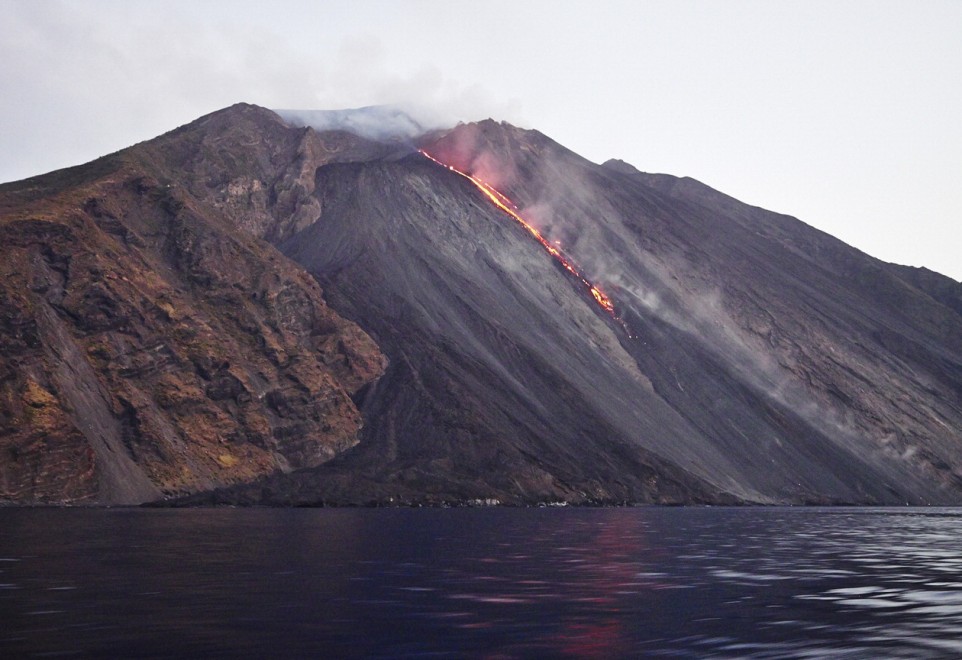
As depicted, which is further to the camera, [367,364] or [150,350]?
[367,364]

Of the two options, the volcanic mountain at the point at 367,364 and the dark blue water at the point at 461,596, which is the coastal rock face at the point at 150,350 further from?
the dark blue water at the point at 461,596

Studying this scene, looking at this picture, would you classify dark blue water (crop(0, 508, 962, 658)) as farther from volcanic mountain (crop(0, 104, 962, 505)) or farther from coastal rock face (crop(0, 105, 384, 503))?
volcanic mountain (crop(0, 104, 962, 505))

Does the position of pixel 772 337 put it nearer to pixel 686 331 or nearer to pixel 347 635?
pixel 686 331

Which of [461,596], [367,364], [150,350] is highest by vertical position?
[150,350]

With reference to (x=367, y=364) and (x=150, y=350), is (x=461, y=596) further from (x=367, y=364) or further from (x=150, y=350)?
(x=367, y=364)

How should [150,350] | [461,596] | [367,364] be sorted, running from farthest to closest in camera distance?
1. [367,364]
2. [150,350]
3. [461,596]

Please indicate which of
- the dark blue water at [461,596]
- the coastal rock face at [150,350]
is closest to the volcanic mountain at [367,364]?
the coastal rock face at [150,350]

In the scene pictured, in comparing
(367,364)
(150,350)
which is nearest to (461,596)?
(150,350)
